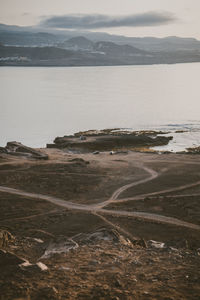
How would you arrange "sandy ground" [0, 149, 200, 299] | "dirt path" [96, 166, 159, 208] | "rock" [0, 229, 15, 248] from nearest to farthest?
"sandy ground" [0, 149, 200, 299], "rock" [0, 229, 15, 248], "dirt path" [96, 166, 159, 208]

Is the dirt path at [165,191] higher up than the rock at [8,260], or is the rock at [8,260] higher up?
the rock at [8,260]

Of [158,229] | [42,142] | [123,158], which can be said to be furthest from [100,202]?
[42,142]

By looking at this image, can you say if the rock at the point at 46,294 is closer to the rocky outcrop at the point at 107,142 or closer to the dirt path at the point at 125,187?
the dirt path at the point at 125,187

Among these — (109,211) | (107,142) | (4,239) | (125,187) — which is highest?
(107,142)

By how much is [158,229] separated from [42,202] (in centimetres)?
953

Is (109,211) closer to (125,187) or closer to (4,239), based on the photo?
(125,187)

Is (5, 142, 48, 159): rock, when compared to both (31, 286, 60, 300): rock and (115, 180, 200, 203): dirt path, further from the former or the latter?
(31, 286, 60, 300): rock

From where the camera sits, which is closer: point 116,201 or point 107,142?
point 116,201

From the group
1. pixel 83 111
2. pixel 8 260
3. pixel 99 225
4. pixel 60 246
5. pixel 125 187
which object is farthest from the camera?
pixel 83 111

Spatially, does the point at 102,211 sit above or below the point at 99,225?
above

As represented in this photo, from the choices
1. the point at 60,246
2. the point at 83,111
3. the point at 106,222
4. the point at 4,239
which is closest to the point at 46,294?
the point at 60,246

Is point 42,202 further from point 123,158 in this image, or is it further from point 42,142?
point 42,142

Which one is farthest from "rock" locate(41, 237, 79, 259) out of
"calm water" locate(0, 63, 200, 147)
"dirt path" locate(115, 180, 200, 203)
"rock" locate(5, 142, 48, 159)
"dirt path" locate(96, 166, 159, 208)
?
"calm water" locate(0, 63, 200, 147)

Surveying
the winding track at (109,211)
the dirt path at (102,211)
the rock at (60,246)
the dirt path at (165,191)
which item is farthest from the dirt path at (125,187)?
the rock at (60,246)
